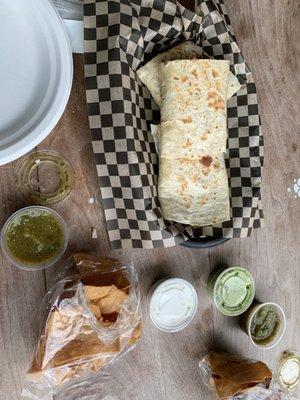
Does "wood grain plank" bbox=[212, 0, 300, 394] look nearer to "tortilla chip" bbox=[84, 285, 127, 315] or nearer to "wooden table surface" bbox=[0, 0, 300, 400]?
"wooden table surface" bbox=[0, 0, 300, 400]

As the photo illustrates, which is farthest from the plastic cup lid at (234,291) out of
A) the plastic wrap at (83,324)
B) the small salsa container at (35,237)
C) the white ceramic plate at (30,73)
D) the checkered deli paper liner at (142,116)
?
the white ceramic plate at (30,73)

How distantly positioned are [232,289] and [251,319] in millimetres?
119

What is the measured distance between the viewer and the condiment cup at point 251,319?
175 centimetres

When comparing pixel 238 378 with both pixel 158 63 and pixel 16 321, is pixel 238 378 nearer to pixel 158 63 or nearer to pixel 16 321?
pixel 16 321

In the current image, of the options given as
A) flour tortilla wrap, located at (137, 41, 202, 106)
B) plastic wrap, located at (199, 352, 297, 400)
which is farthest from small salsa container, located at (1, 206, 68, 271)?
plastic wrap, located at (199, 352, 297, 400)

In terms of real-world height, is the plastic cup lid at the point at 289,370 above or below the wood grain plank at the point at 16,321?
below

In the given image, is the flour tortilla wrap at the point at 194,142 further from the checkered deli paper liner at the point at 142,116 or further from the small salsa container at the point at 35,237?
the small salsa container at the point at 35,237

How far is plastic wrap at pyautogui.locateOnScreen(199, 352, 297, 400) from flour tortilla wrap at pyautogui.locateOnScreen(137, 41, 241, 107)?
79 cm

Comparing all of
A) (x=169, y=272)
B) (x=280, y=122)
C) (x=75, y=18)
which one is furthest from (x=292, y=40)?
(x=169, y=272)

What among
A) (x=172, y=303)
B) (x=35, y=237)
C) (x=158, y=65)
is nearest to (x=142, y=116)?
(x=158, y=65)

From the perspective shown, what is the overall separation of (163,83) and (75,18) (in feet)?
0.98

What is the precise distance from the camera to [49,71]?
1.50m

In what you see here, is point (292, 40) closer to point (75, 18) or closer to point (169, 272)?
point (75, 18)

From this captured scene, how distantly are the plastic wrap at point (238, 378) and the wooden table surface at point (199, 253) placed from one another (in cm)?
5
